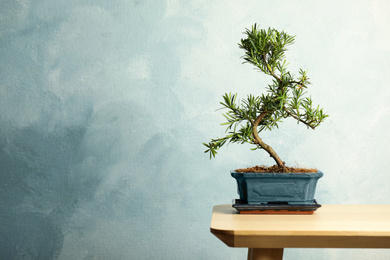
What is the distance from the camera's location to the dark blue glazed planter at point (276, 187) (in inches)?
48.5

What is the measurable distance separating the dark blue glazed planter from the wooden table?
103 mm

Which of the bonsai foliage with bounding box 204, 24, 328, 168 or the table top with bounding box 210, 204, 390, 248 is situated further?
the bonsai foliage with bounding box 204, 24, 328, 168

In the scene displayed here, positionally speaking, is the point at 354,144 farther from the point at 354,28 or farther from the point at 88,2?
the point at 88,2

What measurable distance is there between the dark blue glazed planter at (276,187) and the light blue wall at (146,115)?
776 millimetres

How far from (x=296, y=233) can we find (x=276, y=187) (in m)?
0.27

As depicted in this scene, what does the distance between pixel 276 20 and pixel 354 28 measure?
1.22 ft

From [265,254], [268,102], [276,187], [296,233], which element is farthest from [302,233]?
[268,102]

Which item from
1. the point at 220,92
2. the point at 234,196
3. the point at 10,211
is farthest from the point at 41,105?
the point at 234,196

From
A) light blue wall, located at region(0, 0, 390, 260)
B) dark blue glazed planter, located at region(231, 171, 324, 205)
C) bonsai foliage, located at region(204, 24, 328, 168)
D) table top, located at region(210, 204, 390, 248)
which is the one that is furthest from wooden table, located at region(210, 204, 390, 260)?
light blue wall, located at region(0, 0, 390, 260)

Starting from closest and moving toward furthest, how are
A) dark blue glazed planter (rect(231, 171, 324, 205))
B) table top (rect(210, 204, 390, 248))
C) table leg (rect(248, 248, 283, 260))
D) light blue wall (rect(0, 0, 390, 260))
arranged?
table top (rect(210, 204, 390, 248)) < table leg (rect(248, 248, 283, 260)) < dark blue glazed planter (rect(231, 171, 324, 205)) < light blue wall (rect(0, 0, 390, 260))

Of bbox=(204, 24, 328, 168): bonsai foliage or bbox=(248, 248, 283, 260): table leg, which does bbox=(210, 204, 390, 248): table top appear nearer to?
bbox=(248, 248, 283, 260): table leg

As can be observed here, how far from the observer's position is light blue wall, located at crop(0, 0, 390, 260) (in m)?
2.01

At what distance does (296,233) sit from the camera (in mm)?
972

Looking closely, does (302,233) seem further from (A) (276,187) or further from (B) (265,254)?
(A) (276,187)
